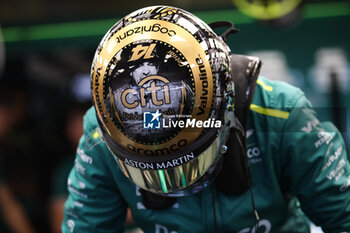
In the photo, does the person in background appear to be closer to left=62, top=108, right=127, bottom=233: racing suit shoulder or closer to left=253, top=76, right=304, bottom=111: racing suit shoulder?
left=62, top=108, right=127, bottom=233: racing suit shoulder

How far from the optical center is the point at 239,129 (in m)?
0.90

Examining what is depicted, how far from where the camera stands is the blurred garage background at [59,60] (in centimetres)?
222

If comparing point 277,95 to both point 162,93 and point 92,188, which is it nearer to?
point 162,93

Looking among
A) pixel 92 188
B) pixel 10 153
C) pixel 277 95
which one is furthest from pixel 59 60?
pixel 277 95

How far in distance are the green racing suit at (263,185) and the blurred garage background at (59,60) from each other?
1.12 m

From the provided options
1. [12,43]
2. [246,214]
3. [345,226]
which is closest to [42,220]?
[12,43]

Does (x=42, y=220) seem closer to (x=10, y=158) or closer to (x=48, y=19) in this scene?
(x=10, y=158)

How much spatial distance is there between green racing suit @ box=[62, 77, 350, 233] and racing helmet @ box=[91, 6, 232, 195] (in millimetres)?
147

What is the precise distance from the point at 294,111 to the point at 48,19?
6.75 ft

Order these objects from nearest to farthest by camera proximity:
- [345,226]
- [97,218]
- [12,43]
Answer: [345,226]
[97,218]
[12,43]

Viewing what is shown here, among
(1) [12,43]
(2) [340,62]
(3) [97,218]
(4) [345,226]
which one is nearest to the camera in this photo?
(4) [345,226]

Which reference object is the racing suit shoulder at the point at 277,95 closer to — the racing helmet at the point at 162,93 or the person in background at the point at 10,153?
the racing helmet at the point at 162,93

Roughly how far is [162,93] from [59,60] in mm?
2096

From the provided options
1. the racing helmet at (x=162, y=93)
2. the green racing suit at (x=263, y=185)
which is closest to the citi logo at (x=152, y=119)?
the racing helmet at (x=162, y=93)
